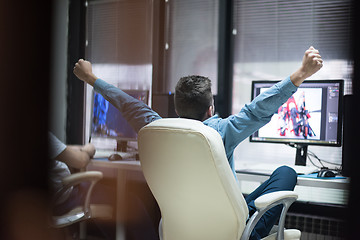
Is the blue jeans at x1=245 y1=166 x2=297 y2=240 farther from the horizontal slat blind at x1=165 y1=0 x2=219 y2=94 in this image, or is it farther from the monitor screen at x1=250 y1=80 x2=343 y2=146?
the horizontal slat blind at x1=165 y1=0 x2=219 y2=94

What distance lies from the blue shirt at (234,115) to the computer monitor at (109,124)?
0.13 ft

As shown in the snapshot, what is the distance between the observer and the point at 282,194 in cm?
161

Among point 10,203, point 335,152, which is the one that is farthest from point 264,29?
point 10,203

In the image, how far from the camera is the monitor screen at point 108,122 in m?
2.17

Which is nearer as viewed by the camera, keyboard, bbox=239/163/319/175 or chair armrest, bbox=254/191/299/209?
chair armrest, bbox=254/191/299/209

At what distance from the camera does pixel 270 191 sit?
5.90 feet

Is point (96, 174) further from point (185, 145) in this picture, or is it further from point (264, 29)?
point (264, 29)

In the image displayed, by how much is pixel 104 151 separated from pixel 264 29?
1698 millimetres

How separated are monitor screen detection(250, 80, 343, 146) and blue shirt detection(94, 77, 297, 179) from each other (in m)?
0.72

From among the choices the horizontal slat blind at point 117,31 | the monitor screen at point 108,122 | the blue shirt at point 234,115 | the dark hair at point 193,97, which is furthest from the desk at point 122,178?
the horizontal slat blind at point 117,31

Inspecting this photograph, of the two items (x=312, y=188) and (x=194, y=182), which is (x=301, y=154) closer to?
(x=312, y=188)

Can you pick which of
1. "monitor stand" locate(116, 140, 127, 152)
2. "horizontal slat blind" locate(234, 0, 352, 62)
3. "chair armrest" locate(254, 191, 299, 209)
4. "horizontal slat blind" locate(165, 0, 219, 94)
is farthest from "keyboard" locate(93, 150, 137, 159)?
"horizontal slat blind" locate(234, 0, 352, 62)

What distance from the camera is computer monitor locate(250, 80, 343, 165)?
2371mm

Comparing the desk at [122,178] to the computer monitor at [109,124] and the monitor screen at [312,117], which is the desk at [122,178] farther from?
the monitor screen at [312,117]
